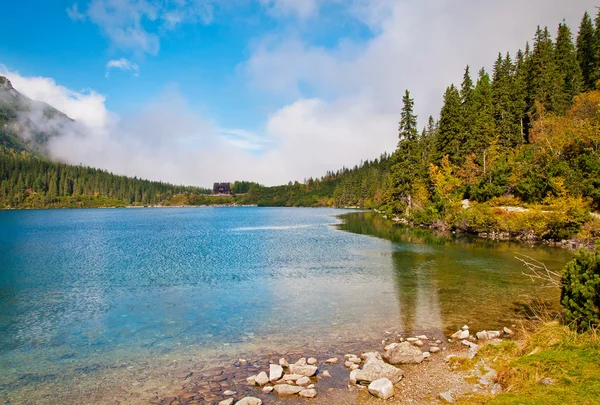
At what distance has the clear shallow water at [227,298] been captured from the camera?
51.1ft

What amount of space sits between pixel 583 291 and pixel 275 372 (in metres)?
10.7

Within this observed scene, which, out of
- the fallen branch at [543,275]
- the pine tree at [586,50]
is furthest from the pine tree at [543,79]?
the fallen branch at [543,275]

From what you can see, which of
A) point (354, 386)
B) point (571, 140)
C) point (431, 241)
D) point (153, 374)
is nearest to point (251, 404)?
point (354, 386)

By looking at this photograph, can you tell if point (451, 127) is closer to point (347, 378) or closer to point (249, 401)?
point (347, 378)

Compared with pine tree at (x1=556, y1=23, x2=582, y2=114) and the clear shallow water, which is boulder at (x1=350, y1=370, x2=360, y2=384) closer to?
the clear shallow water

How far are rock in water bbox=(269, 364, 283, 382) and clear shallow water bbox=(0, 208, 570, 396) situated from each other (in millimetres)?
3016

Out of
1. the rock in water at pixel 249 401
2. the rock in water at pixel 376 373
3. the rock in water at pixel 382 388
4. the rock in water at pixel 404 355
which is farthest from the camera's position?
the rock in water at pixel 404 355

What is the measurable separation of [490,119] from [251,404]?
8149 cm

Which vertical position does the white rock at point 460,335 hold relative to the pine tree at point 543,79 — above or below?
below

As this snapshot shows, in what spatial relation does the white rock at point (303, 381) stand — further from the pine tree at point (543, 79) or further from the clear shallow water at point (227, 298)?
the pine tree at point (543, 79)

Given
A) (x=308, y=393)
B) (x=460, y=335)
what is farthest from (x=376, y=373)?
(x=460, y=335)

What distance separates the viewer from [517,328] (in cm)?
1576

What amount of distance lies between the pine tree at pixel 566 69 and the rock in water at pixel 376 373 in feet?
249

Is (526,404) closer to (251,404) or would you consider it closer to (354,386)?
(354,386)
